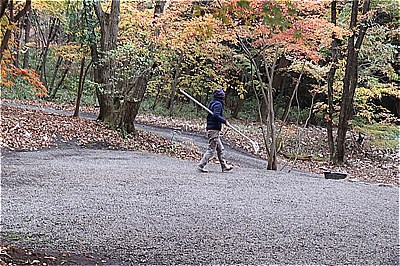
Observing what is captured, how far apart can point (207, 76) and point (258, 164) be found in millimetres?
Answer: 9638

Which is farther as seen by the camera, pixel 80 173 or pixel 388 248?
pixel 80 173

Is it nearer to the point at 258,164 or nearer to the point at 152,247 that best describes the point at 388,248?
the point at 152,247

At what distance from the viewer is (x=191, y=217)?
4.79m

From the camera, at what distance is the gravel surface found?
375cm

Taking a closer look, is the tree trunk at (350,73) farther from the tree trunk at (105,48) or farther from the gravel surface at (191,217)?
the tree trunk at (105,48)

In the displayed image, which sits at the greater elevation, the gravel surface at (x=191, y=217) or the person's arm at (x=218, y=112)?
the person's arm at (x=218, y=112)

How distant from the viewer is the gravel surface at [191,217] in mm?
3750

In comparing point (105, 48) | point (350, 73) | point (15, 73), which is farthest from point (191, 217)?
point (350, 73)


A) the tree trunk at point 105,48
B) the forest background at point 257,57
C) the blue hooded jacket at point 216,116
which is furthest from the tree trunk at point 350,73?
the blue hooded jacket at point 216,116

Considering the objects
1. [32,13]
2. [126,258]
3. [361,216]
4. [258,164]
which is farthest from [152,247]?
[32,13]

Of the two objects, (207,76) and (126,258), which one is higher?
(207,76)

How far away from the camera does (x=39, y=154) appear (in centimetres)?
904

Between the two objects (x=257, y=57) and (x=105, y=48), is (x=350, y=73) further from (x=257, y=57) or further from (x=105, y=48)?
(x=105, y=48)

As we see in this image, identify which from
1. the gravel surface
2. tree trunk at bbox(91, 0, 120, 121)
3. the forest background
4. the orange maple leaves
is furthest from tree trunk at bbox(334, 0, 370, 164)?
the orange maple leaves
